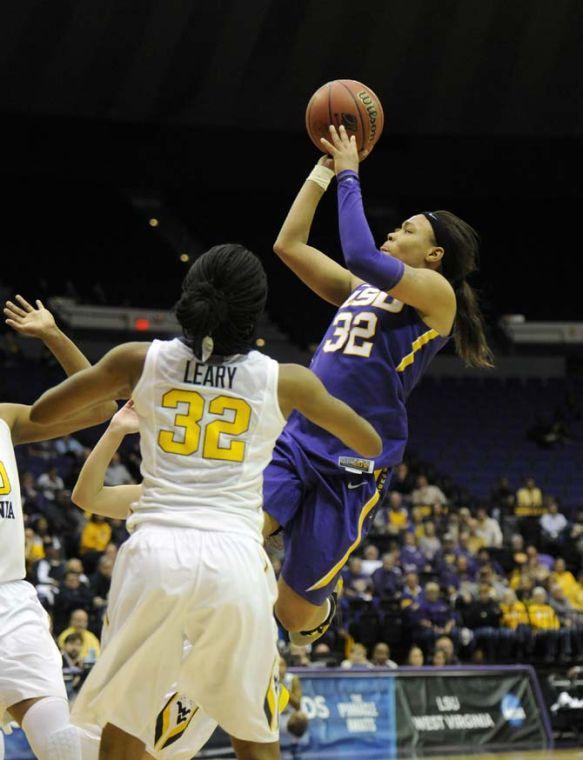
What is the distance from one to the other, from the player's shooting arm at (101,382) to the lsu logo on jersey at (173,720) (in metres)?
1.30

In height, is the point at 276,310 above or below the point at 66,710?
above

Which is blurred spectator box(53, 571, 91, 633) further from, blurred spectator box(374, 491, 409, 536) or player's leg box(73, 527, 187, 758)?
player's leg box(73, 527, 187, 758)

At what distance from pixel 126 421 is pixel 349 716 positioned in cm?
732

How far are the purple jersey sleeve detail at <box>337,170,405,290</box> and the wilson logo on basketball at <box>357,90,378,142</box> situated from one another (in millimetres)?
444

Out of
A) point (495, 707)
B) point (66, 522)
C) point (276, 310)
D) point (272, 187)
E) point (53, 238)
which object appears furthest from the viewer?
point (276, 310)

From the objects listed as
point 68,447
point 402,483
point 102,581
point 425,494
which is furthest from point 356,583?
point 68,447

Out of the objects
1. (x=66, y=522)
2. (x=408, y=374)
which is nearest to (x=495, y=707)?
(x=66, y=522)

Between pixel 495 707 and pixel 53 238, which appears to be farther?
pixel 53 238

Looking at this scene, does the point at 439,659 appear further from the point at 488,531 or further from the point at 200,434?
the point at 200,434

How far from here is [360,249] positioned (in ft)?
15.1

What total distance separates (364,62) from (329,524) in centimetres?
1374

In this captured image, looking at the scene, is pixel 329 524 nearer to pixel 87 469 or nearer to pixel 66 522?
pixel 87 469

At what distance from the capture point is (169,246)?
23219 mm

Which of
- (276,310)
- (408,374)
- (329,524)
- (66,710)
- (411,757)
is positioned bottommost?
(411,757)
